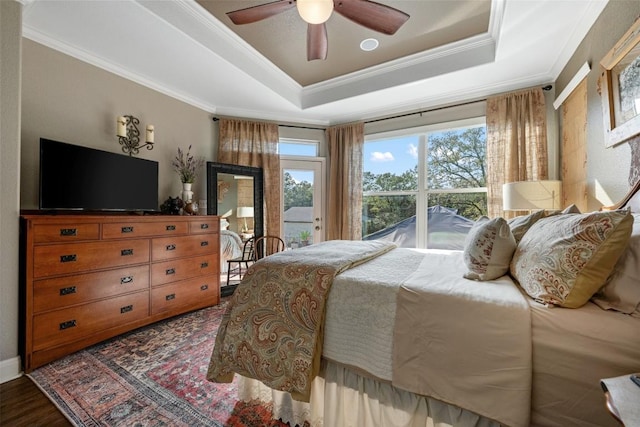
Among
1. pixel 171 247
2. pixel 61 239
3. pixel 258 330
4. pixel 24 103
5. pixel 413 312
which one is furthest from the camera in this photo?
pixel 171 247

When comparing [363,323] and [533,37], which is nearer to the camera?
[363,323]

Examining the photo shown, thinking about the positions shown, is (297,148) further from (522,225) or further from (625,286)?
(625,286)

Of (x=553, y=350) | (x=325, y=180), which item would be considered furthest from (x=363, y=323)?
(x=325, y=180)

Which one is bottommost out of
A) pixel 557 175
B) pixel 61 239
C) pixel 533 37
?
pixel 61 239

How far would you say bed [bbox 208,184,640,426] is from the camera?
2.85 feet

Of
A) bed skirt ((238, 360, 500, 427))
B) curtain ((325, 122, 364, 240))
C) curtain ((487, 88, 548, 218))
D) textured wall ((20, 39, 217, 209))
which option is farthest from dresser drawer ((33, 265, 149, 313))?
curtain ((487, 88, 548, 218))

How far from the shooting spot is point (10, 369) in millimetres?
1742

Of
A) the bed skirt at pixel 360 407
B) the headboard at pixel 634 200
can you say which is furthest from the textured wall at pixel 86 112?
the headboard at pixel 634 200

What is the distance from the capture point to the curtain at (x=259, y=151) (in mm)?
3891

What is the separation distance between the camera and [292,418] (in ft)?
4.57

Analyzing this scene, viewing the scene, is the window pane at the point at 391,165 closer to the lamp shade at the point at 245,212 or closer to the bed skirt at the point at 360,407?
the lamp shade at the point at 245,212

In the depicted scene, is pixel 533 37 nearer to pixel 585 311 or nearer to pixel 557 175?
pixel 557 175

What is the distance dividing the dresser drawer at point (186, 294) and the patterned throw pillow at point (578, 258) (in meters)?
2.85

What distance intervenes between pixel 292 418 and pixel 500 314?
115 cm
